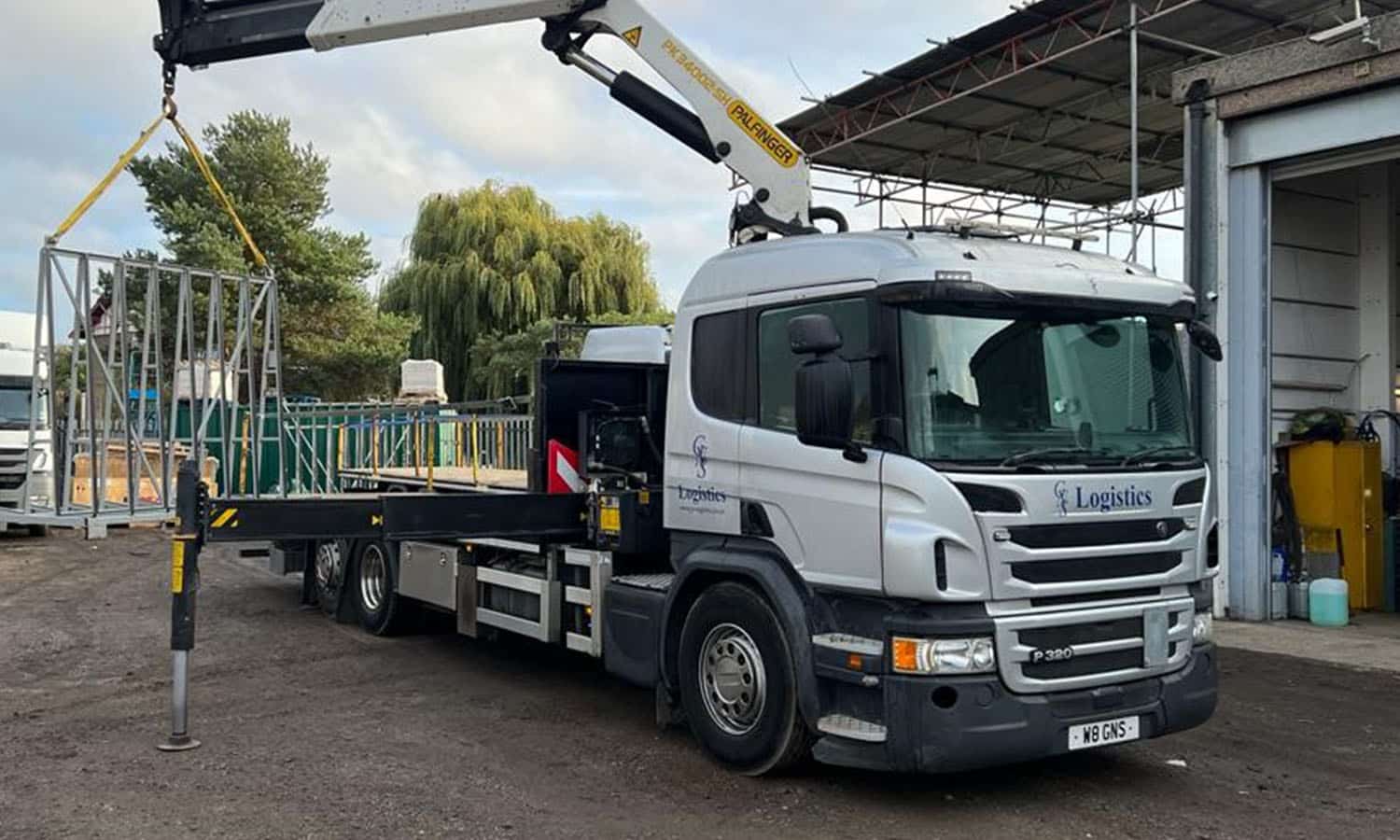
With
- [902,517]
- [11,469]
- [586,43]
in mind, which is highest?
[586,43]

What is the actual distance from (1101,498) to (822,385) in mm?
1387

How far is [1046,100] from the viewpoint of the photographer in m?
14.7

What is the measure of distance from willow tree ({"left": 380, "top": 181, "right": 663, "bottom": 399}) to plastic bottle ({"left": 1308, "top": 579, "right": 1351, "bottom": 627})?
21871 millimetres

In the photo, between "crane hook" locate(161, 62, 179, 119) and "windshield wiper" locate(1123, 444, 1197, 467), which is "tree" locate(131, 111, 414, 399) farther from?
"windshield wiper" locate(1123, 444, 1197, 467)

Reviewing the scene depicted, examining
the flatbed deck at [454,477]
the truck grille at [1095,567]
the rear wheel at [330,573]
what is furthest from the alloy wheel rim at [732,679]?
the rear wheel at [330,573]

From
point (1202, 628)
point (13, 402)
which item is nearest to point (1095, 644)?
point (1202, 628)

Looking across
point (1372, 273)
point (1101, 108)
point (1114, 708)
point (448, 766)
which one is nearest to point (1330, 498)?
point (1372, 273)

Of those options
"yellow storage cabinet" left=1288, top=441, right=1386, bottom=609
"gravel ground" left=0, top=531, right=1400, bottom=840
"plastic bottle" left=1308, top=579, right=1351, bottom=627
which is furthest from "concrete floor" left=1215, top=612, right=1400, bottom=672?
"yellow storage cabinet" left=1288, top=441, right=1386, bottom=609

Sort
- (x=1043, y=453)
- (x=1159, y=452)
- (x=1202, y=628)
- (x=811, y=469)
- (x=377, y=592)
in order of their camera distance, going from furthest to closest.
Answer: (x=377, y=592)
(x=1202, y=628)
(x=1159, y=452)
(x=811, y=469)
(x=1043, y=453)

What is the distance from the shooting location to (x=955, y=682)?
5082mm

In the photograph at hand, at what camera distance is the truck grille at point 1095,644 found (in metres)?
5.17

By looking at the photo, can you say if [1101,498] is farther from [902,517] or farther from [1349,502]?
[1349,502]

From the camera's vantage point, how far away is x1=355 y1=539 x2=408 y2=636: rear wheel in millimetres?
9961

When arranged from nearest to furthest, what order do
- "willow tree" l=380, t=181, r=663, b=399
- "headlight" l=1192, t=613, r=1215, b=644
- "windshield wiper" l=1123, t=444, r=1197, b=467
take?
"windshield wiper" l=1123, t=444, r=1197, b=467 → "headlight" l=1192, t=613, r=1215, b=644 → "willow tree" l=380, t=181, r=663, b=399
